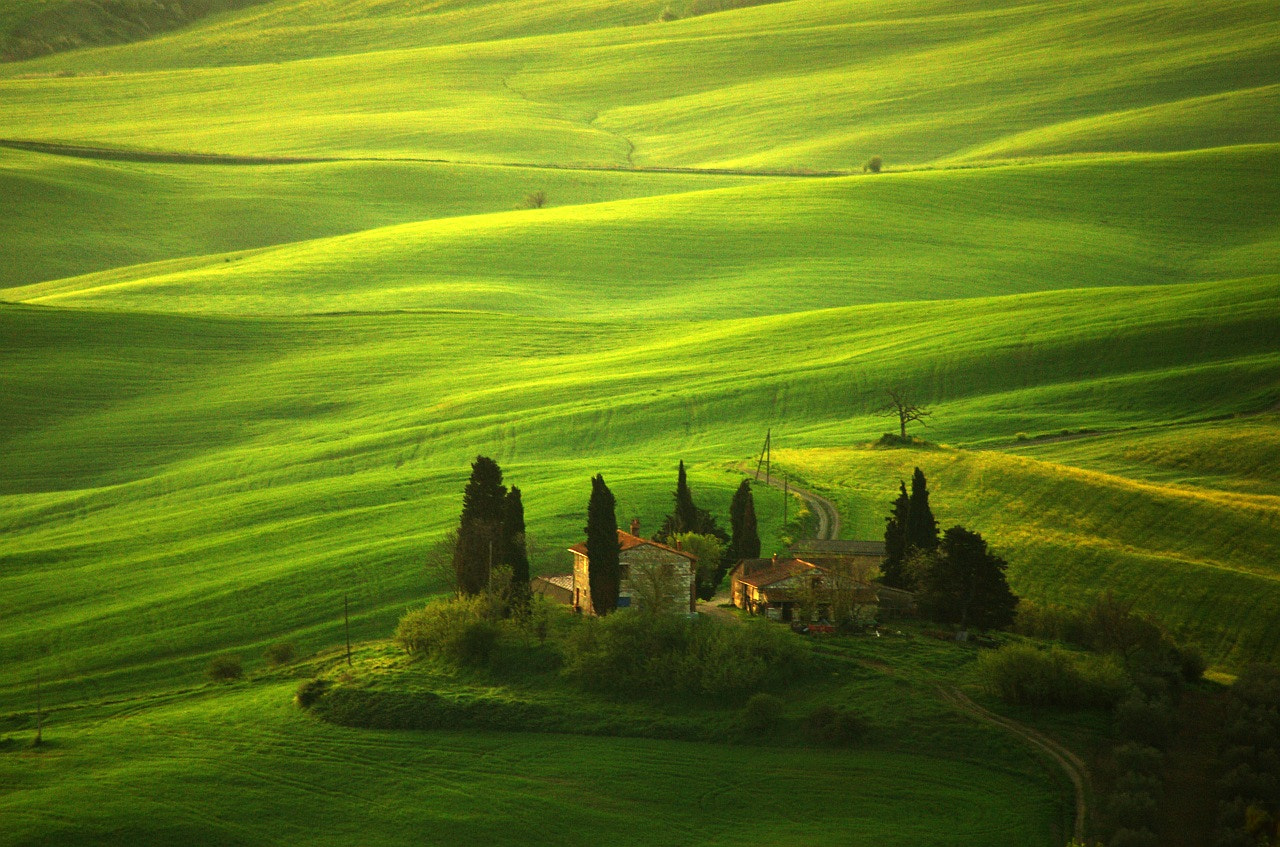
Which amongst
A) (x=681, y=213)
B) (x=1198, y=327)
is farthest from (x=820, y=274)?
(x=1198, y=327)

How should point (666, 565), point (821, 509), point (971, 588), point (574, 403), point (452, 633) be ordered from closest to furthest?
1. point (452, 633)
2. point (666, 565)
3. point (971, 588)
4. point (821, 509)
5. point (574, 403)

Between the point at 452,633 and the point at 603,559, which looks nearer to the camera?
the point at 452,633

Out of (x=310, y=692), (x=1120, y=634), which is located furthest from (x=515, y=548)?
(x=1120, y=634)

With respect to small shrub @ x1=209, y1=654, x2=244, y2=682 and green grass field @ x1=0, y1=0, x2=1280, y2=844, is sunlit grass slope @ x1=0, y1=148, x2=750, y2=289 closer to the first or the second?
green grass field @ x1=0, y1=0, x2=1280, y2=844

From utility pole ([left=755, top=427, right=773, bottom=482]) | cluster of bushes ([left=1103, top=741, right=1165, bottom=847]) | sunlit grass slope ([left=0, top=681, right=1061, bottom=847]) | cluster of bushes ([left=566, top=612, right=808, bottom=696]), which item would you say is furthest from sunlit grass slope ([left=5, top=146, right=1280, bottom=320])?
cluster of bushes ([left=1103, top=741, right=1165, bottom=847])

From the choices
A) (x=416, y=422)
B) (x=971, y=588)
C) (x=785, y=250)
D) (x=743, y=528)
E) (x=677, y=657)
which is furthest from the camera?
(x=785, y=250)

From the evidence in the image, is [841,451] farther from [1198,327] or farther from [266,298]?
[266,298]

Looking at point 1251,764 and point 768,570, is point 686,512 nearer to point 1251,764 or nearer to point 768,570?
point 768,570
